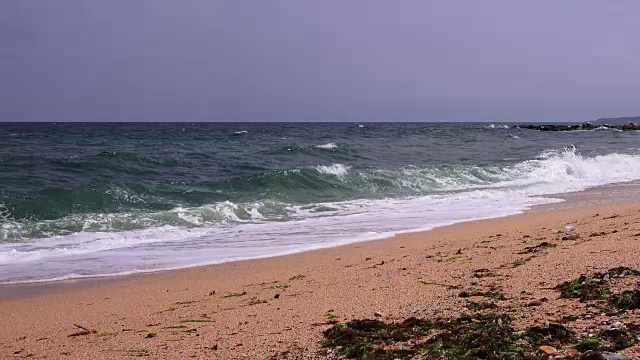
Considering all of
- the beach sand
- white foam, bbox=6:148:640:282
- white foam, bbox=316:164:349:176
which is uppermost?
white foam, bbox=316:164:349:176

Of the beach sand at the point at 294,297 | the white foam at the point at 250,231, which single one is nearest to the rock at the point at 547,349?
the beach sand at the point at 294,297

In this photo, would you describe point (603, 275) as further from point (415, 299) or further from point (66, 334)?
point (66, 334)

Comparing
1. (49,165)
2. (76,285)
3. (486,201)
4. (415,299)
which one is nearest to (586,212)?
(486,201)

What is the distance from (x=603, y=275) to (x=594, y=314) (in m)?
0.94

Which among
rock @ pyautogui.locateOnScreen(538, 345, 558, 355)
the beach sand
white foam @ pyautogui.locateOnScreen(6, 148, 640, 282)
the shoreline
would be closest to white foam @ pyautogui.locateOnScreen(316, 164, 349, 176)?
white foam @ pyautogui.locateOnScreen(6, 148, 640, 282)

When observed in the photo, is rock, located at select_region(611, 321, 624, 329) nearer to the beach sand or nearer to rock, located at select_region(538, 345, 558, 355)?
the beach sand

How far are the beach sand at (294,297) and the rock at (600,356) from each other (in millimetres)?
184

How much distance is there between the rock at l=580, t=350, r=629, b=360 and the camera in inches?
105

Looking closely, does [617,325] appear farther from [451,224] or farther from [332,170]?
[332,170]

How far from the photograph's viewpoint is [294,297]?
536 centimetres

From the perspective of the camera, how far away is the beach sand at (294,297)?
13.0 ft

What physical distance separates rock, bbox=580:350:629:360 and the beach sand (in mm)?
184

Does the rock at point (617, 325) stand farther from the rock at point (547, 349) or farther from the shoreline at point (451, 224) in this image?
the shoreline at point (451, 224)

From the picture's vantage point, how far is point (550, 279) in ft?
15.3
